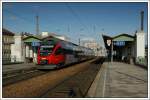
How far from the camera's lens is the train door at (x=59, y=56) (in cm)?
2771

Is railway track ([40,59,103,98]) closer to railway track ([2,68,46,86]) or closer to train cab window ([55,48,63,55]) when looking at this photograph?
railway track ([2,68,46,86])

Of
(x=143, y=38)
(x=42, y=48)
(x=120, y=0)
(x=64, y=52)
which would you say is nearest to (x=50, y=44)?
(x=42, y=48)

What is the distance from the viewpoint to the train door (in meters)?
27.7

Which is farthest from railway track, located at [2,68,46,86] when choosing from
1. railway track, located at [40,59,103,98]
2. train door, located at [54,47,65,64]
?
train door, located at [54,47,65,64]

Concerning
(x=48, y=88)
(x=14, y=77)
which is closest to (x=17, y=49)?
(x=14, y=77)

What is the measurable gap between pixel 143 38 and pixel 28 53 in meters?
19.0

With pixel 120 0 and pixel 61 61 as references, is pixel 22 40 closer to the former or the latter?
pixel 61 61

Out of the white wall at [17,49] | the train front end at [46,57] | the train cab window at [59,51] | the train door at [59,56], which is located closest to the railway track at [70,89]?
the train front end at [46,57]

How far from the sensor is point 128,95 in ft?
37.2

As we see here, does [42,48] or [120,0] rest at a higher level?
[120,0]

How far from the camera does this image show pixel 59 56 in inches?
1112

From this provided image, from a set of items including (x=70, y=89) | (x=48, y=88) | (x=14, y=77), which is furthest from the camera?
(x=14, y=77)

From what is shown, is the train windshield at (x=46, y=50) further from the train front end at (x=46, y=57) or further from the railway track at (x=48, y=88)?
the railway track at (x=48, y=88)

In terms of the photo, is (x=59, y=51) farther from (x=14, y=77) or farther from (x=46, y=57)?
(x=14, y=77)
